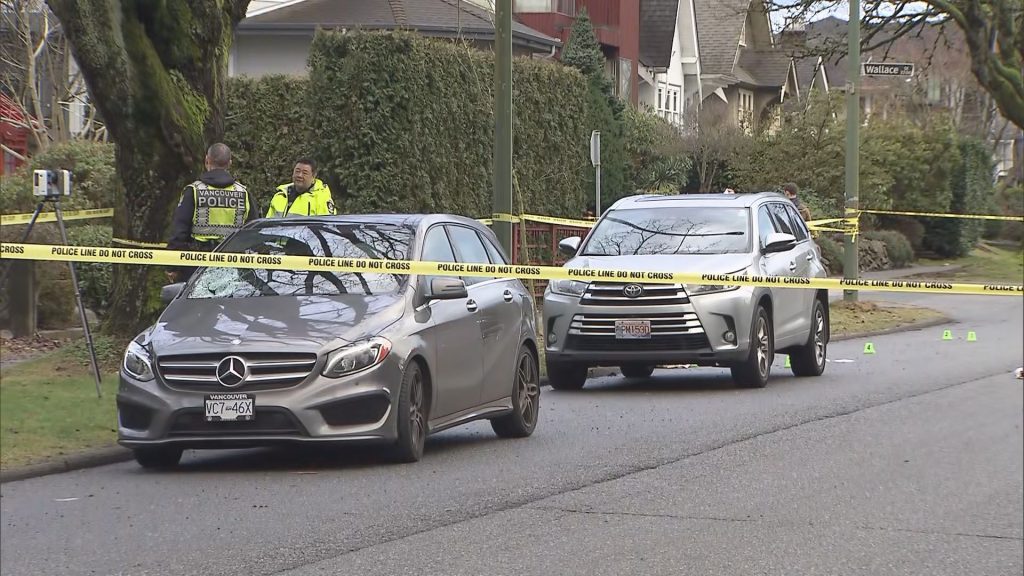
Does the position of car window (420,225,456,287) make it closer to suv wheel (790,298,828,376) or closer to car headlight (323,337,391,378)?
car headlight (323,337,391,378)

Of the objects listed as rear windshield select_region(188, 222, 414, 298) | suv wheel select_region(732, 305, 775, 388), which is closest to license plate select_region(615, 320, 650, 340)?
suv wheel select_region(732, 305, 775, 388)

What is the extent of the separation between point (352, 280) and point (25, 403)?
13.5ft

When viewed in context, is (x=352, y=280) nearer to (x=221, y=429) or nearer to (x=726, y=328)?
(x=221, y=429)

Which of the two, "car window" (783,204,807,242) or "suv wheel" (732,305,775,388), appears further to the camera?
"car window" (783,204,807,242)

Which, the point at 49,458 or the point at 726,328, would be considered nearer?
the point at 49,458

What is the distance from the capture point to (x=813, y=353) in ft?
50.8

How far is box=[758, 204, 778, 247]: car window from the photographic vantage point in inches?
579

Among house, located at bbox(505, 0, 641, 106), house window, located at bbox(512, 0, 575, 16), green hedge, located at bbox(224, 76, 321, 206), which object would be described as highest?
house window, located at bbox(512, 0, 575, 16)

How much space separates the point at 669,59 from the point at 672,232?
12.5 meters

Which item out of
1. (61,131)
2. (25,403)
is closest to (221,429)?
(25,403)

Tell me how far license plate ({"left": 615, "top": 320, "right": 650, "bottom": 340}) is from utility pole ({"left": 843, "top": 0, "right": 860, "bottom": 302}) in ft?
30.6

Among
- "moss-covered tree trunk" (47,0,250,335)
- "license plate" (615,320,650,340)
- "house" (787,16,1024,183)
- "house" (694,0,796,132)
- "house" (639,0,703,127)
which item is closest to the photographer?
"moss-covered tree trunk" (47,0,250,335)

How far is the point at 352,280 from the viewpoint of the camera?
9602 mm

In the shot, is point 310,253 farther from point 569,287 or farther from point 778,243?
point 778,243
